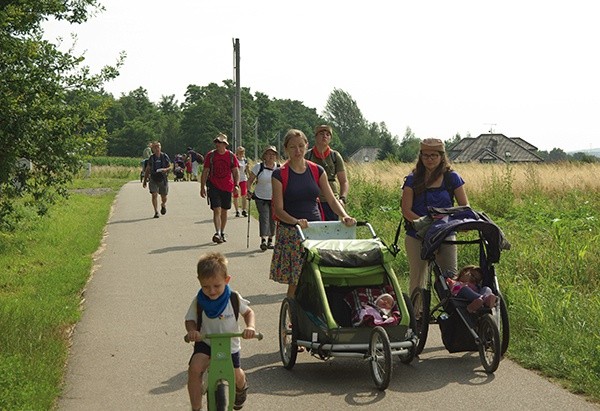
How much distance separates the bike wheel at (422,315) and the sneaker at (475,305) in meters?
0.36

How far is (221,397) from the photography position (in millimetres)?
5586

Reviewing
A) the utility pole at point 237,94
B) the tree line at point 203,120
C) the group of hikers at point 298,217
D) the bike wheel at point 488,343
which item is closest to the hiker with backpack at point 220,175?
the group of hikers at point 298,217

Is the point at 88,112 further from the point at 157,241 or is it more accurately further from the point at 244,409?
the point at 244,409

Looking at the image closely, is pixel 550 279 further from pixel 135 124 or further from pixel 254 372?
pixel 135 124

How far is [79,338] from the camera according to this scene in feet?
29.9

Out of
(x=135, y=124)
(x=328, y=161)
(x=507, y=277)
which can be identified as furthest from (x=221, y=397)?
(x=135, y=124)

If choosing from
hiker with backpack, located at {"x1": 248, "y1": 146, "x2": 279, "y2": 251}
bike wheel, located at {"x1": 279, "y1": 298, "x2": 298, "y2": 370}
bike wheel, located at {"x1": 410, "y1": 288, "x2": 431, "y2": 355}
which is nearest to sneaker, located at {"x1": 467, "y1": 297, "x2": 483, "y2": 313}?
bike wheel, located at {"x1": 410, "y1": 288, "x2": 431, "y2": 355}

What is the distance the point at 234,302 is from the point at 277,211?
2917 mm

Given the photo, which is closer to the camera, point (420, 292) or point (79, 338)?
point (420, 292)

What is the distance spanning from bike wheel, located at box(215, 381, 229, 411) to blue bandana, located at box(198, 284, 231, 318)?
0.45 m

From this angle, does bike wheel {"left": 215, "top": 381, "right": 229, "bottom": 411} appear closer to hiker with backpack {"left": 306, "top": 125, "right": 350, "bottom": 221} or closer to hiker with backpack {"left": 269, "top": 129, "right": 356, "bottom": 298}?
hiker with backpack {"left": 269, "top": 129, "right": 356, "bottom": 298}

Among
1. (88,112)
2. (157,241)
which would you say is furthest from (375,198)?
(88,112)

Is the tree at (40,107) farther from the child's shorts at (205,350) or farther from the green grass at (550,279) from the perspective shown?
the child's shorts at (205,350)

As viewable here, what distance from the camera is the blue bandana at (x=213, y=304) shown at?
581 cm
